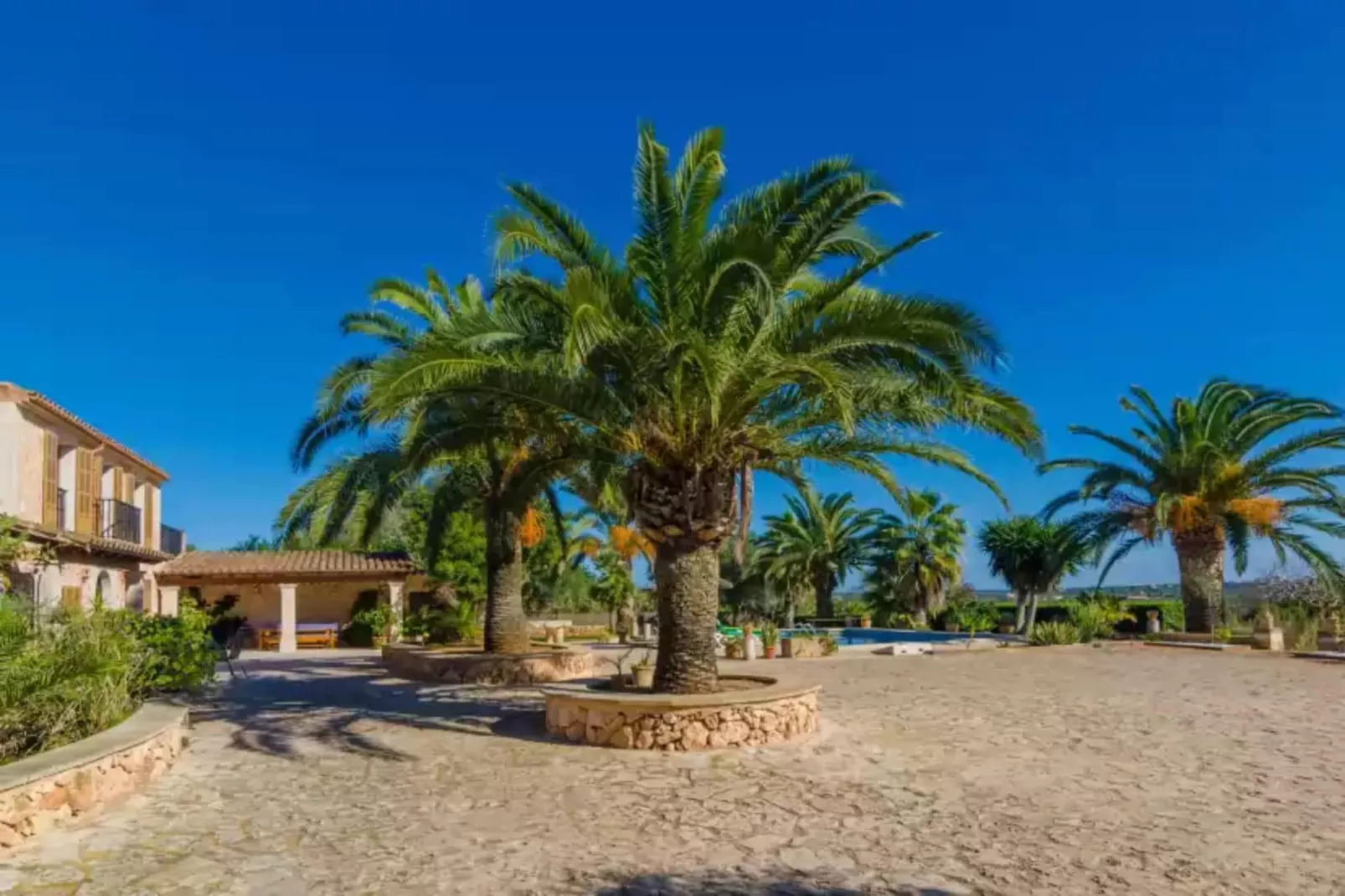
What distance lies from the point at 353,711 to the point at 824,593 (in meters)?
28.9

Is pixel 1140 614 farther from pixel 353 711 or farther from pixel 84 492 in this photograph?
pixel 84 492

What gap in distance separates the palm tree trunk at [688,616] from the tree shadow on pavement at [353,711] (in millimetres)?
1813

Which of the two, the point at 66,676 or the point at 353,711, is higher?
the point at 66,676

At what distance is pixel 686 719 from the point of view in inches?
413

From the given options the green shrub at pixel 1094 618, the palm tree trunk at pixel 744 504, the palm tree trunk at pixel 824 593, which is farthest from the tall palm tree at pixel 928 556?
the palm tree trunk at pixel 744 504

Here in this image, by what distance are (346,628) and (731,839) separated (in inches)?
1118

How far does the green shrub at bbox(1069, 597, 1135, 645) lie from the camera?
2572 centimetres

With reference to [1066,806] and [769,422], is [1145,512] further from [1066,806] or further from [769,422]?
[1066,806]

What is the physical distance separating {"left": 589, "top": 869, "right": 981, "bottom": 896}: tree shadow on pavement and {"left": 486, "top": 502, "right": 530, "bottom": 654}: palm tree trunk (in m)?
12.6

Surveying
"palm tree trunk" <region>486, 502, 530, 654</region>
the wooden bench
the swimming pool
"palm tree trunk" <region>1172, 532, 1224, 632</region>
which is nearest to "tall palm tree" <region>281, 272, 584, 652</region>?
"palm tree trunk" <region>486, 502, 530, 654</region>

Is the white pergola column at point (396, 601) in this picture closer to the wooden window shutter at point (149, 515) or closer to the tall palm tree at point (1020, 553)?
the wooden window shutter at point (149, 515)

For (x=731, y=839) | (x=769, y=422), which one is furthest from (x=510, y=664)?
(x=731, y=839)

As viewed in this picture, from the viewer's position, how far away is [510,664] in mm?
17797

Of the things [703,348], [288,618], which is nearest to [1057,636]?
[703,348]
